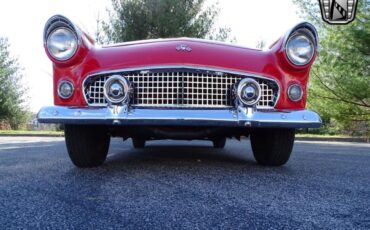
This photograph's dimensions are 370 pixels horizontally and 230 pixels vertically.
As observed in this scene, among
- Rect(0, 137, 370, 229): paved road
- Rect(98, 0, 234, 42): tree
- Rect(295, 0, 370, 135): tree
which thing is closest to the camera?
Rect(0, 137, 370, 229): paved road

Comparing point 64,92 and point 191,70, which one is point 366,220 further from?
point 64,92

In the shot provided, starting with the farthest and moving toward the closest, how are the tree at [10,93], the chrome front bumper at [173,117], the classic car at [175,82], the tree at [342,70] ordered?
the tree at [10,93] < the tree at [342,70] < the classic car at [175,82] < the chrome front bumper at [173,117]

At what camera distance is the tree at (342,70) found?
12.3m

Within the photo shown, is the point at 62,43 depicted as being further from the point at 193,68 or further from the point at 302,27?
the point at 302,27

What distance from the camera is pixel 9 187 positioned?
1.97 meters

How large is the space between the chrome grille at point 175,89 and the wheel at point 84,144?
19cm

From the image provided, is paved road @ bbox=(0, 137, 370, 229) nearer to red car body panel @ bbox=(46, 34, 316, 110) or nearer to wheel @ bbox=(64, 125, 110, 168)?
wheel @ bbox=(64, 125, 110, 168)

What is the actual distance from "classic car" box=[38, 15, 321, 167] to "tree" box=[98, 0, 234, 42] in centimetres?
1284

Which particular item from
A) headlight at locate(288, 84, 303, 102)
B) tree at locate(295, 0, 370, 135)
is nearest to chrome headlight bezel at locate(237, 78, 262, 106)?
headlight at locate(288, 84, 303, 102)

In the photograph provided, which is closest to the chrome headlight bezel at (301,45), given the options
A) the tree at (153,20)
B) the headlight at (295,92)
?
the headlight at (295,92)

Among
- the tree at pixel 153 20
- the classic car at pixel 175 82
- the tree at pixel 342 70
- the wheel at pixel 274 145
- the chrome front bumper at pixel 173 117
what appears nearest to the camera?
the chrome front bumper at pixel 173 117

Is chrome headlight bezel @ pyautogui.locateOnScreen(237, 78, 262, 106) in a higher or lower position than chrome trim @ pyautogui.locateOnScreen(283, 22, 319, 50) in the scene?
lower

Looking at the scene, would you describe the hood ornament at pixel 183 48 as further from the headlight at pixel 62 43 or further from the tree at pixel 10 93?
the tree at pixel 10 93

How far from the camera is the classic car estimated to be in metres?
2.44
